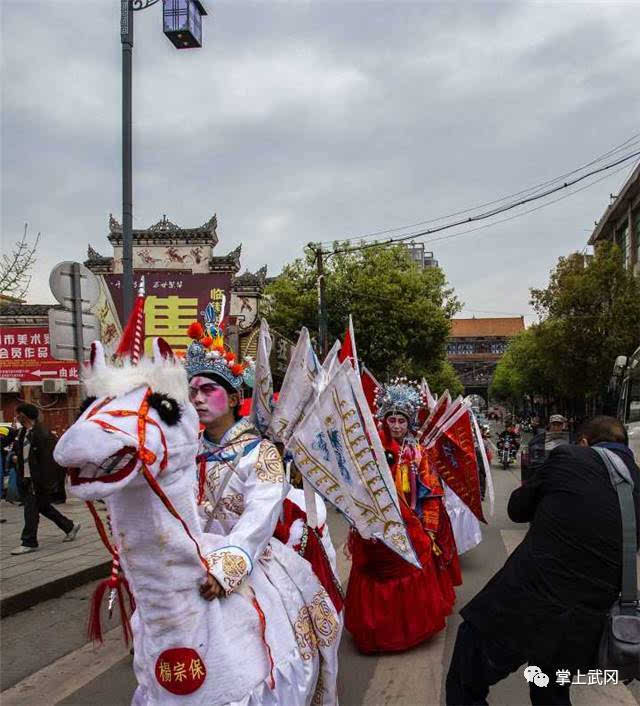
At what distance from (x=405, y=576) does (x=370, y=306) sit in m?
22.4

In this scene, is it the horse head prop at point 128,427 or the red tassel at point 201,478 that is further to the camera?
the red tassel at point 201,478

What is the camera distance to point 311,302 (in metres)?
26.8

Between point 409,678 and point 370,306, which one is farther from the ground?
point 370,306

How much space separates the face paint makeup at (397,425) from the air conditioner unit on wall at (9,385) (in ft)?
47.4

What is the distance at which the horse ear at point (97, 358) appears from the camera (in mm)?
2459

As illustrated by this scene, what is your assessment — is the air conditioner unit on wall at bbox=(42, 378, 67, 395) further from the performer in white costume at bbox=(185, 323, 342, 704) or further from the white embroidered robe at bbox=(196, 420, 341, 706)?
the white embroidered robe at bbox=(196, 420, 341, 706)

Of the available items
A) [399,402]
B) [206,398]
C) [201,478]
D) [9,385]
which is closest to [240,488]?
[201,478]

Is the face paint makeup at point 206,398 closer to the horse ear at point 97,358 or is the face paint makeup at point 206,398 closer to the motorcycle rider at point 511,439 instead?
the horse ear at point 97,358

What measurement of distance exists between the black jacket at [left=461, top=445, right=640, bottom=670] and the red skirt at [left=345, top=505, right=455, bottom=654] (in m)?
2.11

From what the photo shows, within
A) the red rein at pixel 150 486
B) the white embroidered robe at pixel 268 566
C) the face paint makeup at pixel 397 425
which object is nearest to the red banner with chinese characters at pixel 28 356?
the face paint makeup at pixel 397 425

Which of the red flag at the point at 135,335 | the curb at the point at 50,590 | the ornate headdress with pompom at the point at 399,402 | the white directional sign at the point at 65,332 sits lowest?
the curb at the point at 50,590

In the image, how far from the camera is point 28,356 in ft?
60.8

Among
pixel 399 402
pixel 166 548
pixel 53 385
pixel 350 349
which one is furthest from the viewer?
pixel 53 385

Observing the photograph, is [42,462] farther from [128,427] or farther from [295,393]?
[128,427]
